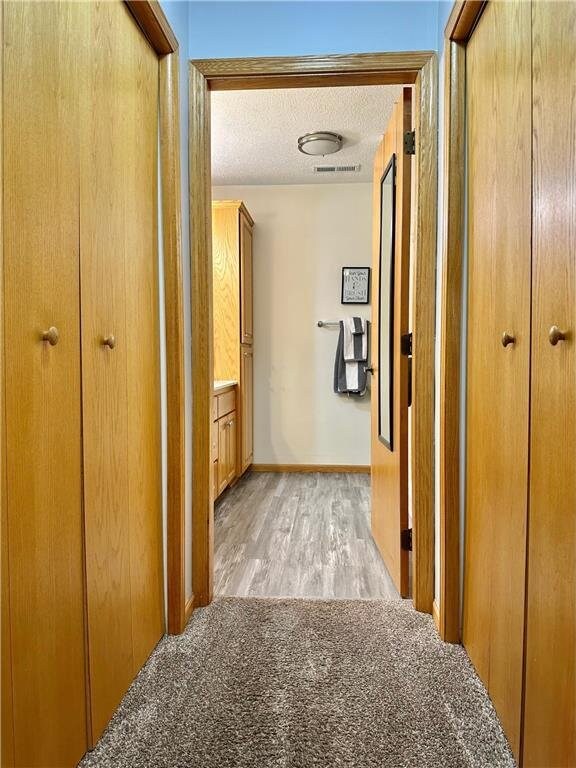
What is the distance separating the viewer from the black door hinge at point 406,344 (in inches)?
74.8

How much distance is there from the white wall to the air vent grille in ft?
0.96

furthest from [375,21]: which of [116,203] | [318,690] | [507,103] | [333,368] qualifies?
[333,368]

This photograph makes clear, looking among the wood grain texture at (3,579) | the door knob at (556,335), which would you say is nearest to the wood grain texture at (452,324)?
the door knob at (556,335)

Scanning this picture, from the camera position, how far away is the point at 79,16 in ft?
3.56

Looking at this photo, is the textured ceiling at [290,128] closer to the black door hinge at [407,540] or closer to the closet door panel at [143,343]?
the closet door panel at [143,343]

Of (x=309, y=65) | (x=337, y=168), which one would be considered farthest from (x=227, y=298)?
(x=309, y=65)

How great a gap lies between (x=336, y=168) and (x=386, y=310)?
215 centimetres

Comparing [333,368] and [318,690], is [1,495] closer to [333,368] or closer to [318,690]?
[318,690]

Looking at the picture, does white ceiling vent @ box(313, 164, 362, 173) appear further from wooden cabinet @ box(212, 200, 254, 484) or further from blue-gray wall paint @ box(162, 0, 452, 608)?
blue-gray wall paint @ box(162, 0, 452, 608)

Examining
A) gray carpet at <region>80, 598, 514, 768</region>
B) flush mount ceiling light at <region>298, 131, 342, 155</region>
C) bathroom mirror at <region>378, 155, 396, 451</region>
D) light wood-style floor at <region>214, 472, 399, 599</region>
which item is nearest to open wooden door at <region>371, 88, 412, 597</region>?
bathroom mirror at <region>378, 155, 396, 451</region>

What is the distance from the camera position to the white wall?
4281mm

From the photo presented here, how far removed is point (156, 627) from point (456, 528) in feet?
3.23

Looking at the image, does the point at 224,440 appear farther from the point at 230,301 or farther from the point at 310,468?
the point at 310,468

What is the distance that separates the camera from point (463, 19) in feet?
4.71
